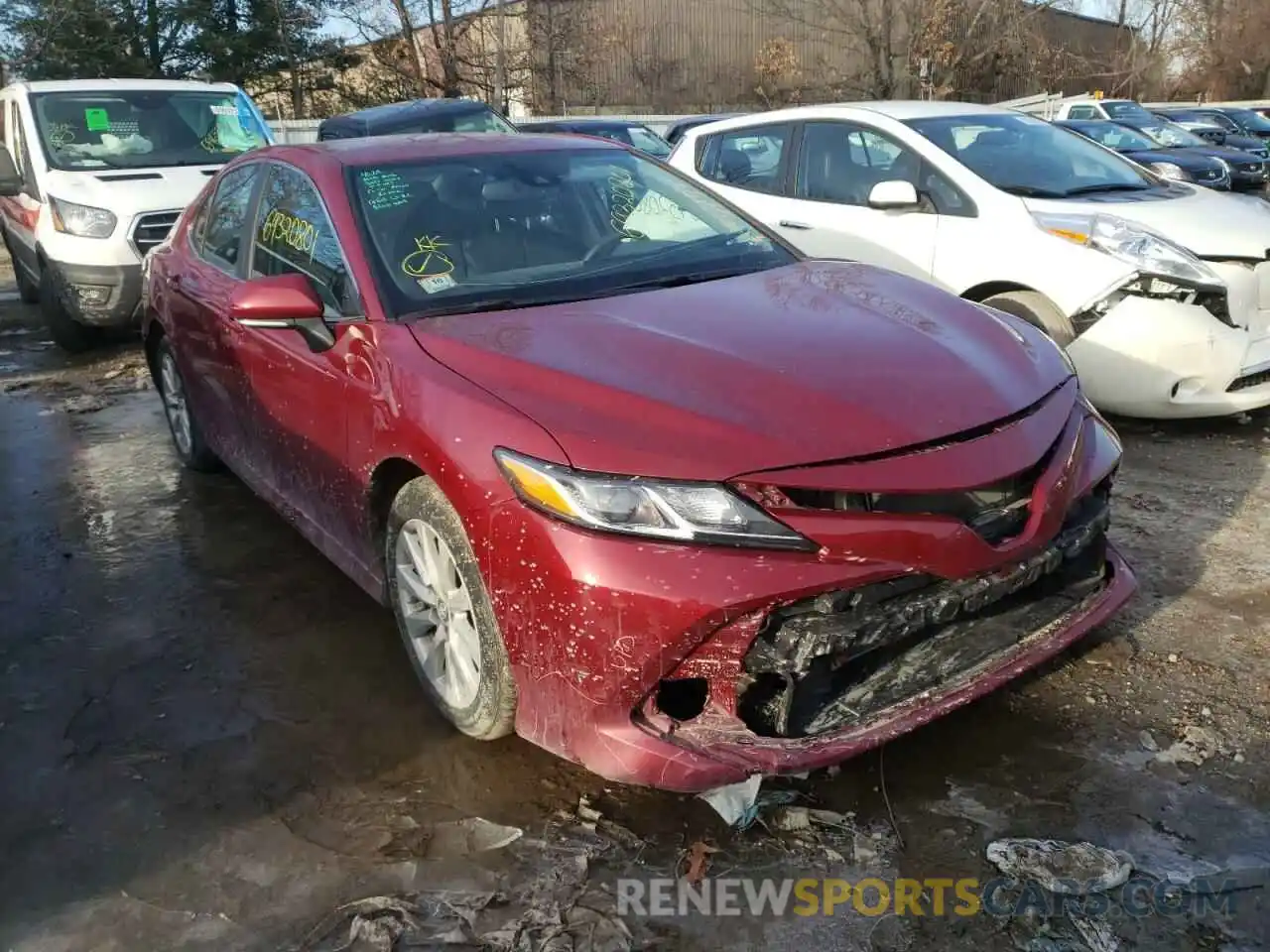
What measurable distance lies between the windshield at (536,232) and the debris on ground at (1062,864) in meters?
1.87

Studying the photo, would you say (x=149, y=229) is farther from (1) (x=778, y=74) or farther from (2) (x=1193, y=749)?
(1) (x=778, y=74)

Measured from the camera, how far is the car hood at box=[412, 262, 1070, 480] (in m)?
2.45

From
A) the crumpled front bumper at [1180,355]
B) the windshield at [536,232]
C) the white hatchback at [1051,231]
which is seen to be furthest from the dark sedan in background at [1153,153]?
the windshield at [536,232]

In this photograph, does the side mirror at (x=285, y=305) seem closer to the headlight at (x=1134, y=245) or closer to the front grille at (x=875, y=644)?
the front grille at (x=875, y=644)

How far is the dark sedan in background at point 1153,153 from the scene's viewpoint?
1513 centimetres

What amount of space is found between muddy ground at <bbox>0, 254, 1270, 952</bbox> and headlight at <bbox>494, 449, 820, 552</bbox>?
0.75 metres

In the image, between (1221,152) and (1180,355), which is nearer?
(1180,355)

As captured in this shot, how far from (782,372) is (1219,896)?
58.5 inches

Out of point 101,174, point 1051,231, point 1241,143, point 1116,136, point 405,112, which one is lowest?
point 1241,143

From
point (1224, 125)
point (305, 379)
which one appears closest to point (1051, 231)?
point (305, 379)

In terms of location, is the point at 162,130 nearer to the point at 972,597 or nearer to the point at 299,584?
the point at 299,584

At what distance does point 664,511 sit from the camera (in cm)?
237

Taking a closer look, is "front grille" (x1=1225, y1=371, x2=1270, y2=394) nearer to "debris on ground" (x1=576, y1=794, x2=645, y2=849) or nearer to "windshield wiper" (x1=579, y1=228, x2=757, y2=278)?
"windshield wiper" (x1=579, y1=228, x2=757, y2=278)

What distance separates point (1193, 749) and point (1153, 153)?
51.7ft
